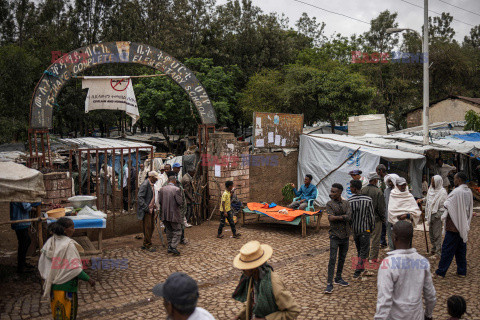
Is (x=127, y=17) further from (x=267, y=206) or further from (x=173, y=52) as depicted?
(x=267, y=206)

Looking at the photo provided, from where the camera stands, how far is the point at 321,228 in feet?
34.0

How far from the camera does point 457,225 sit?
241 inches

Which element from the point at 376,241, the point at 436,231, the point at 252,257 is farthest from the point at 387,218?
the point at 252,257

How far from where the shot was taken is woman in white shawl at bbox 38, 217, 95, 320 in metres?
4.20

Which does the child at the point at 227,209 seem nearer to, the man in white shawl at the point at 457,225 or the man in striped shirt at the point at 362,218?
the man in striped shirt at the point at 362,218

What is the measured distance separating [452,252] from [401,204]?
3.59 ft

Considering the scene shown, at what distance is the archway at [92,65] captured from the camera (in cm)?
890

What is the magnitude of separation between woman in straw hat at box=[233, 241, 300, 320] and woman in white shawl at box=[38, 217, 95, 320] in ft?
6.81

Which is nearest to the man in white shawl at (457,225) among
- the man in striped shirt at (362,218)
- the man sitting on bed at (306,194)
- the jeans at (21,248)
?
the man in striped shirt at (362,218)

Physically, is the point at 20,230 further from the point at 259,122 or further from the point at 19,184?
the point at 259,122

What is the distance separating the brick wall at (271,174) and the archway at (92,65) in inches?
118

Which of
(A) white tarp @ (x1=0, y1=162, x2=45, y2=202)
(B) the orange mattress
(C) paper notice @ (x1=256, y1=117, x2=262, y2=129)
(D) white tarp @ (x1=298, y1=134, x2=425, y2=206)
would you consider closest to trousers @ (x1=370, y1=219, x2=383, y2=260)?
(B) the orange mattress

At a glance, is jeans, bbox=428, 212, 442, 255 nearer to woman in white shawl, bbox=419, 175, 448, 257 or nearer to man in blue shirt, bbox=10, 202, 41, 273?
woman in white shawl, bbox=419, 175, 448, 257

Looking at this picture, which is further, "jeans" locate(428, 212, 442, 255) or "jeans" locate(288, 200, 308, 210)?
"jeans" locate(288, 200, 308, 210)
